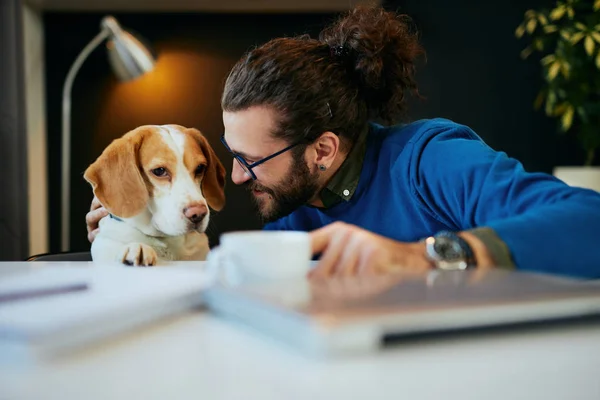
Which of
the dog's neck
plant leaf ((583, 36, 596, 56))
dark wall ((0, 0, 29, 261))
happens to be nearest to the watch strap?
the dog's neck

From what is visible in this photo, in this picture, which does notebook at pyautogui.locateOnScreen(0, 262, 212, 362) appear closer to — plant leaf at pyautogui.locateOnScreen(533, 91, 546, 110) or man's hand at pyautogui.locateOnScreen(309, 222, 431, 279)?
man's hand at pyautogui.locateOnScreen(309, 222, 431, 279)

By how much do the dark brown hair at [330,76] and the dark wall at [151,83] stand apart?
794 mm

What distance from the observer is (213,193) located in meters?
1.55

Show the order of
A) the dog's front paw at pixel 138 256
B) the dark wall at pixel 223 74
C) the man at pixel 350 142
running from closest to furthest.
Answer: the dog's front paw at pixel 138 256, the man at pixel 350 142, the dark wall at pixel 223 74

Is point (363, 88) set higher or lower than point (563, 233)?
higher

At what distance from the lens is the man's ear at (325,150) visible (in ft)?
5.25

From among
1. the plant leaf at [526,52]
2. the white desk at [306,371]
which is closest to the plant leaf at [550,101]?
the plant leaf at [526,52]

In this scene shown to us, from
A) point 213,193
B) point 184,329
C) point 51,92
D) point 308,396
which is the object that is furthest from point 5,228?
point 308,396

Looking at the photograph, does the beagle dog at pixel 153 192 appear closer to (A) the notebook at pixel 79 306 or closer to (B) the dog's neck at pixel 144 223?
(B) the dog's neck at pixel 144 223

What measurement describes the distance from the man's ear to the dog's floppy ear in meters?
0.46

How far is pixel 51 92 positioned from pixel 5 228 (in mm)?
865

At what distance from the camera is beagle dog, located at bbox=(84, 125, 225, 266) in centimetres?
138

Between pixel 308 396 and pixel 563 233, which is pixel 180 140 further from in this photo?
pixel 308 396

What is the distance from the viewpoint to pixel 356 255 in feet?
2.34
